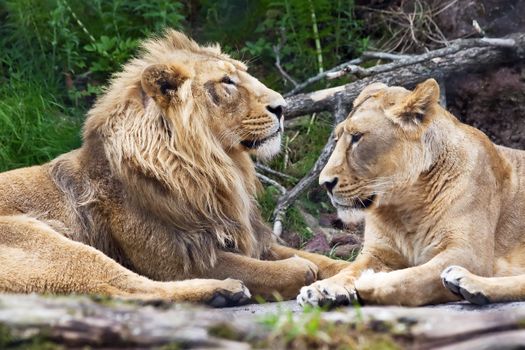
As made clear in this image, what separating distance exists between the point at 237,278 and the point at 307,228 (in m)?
1.91

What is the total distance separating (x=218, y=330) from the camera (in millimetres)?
3037

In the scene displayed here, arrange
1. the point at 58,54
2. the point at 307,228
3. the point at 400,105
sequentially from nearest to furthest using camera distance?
the point at 400,105 → the point at 307,228 → the point at 58,54

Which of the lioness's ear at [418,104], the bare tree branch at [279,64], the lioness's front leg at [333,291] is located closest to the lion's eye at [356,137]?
the lioness's ear at [418,104]

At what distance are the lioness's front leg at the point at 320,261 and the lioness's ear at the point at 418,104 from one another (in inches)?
34.8

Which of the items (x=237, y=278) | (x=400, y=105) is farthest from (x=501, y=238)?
(x=237, y=278)

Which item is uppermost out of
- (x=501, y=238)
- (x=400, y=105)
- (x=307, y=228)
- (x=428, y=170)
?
(x=400, y=105)

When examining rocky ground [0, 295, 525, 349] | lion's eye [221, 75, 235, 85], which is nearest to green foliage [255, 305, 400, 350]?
rocky ground [0, 295, 525, 349]

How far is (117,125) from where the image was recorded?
564 cm

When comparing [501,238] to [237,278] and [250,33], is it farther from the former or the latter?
[250,33]

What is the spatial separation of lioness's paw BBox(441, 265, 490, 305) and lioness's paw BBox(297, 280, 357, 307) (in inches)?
18.6

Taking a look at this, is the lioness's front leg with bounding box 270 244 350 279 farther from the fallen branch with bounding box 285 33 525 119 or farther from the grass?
the grass

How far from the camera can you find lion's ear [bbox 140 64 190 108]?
18.2ft

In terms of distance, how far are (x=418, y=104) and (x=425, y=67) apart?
7.04ft

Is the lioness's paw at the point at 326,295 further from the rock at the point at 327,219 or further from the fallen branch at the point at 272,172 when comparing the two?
the fallen branch at the point at 272,172
